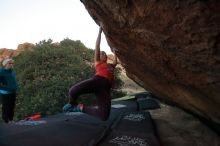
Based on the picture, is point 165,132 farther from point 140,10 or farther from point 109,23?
point 140,10

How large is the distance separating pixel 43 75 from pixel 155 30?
10.8 meters

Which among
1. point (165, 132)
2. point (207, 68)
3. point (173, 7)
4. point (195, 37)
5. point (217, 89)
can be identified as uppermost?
point (173, 7)

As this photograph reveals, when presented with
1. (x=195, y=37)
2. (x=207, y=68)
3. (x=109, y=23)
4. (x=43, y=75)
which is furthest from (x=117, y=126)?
(x=43, y=75)

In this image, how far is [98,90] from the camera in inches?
245

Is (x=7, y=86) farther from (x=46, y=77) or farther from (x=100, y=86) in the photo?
(x=46, y=77)

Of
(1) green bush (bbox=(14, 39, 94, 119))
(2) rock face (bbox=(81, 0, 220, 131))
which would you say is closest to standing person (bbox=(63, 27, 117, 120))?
(2) rock face (bbox=(81, 0, 220, 131))

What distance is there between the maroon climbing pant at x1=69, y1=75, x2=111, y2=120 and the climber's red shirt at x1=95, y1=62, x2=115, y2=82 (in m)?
0.09

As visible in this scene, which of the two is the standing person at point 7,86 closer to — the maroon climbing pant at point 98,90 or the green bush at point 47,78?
the maroon climbing pant at point 98,90

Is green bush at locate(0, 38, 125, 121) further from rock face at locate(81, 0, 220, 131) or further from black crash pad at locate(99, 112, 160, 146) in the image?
rock face at locate(81, 0, 220, 131)

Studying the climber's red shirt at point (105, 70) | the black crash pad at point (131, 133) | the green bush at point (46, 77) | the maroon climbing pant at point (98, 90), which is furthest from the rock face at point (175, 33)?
the green bush at point (46, 77)

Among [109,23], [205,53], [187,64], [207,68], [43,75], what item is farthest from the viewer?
[43,75]

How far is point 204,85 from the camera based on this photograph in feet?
12.1

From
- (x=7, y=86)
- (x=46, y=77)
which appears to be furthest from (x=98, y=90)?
(x=46, y=77)

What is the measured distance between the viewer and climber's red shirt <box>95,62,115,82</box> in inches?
240
